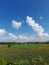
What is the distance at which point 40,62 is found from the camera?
26.8m

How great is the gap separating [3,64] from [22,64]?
33.6ft

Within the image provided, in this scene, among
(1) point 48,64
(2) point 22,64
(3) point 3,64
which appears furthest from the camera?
(1) point 48,64

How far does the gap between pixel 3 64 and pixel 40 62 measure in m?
13.4

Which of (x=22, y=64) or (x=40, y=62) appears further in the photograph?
(x=40, y=62)

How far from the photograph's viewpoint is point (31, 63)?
26141 millimetres

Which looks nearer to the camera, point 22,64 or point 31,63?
point 22,64

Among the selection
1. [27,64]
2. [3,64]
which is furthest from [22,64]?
[3,64]

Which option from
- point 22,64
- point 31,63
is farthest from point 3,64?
point 31,63

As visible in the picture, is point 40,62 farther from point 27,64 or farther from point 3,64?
point 3,64

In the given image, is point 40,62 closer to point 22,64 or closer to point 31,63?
point 31,63

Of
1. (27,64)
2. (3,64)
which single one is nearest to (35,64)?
(27,64)

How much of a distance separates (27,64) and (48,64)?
2325 mm

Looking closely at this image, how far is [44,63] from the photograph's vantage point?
26.6m

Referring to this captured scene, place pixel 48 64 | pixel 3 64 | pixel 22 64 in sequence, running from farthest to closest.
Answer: pixel 48 64 → pixel 22 64 → pixel 3 64
